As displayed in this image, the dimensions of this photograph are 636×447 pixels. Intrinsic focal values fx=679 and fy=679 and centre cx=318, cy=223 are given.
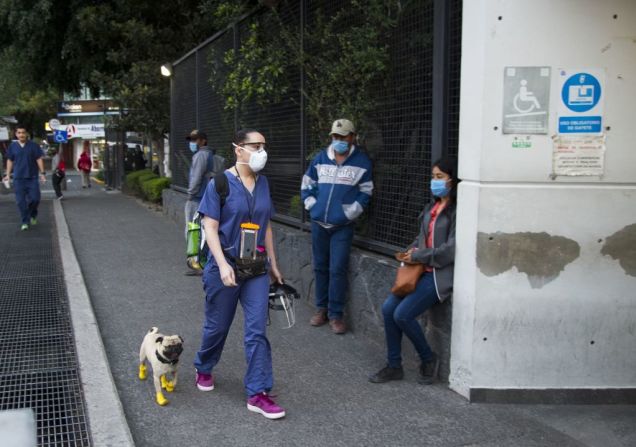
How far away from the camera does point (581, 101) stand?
445cm

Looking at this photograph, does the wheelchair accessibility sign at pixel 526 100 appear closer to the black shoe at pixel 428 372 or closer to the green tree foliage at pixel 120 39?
the black shoe at pixel 428 372

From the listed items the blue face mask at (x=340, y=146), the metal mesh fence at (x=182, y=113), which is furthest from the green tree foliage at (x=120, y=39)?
the blue face mask at (x=340, y=146)

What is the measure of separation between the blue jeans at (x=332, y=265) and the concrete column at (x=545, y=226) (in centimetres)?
163

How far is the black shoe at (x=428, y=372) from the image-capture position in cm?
496

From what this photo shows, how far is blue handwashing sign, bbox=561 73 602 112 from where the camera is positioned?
4.43 m

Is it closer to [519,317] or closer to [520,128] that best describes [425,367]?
[519,317]

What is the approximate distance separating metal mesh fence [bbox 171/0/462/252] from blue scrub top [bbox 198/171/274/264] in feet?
5.32

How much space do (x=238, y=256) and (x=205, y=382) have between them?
1.03 metres

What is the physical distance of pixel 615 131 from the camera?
4.48 meters

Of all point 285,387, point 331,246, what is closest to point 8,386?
point 285,387

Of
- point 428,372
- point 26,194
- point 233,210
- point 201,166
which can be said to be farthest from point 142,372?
point 26,194

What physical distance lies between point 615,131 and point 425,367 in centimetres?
209

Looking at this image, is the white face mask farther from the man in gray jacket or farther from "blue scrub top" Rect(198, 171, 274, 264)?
the man in gray jacket

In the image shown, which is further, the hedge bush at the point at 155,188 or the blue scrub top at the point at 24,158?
the hedge bush at the point at 155,188
